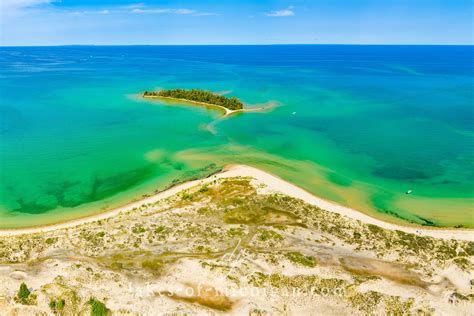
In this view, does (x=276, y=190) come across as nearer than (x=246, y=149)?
Yes

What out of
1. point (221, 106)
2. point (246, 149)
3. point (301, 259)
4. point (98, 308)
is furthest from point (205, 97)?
point (98, 308)

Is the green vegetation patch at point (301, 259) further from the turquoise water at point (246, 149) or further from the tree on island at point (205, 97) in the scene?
the tree on island at point (205, 97)

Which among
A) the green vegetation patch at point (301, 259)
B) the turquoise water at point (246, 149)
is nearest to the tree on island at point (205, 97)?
the turquoise water at point (246, 149)

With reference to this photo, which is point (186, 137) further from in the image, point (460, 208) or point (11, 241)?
point (460, 208)

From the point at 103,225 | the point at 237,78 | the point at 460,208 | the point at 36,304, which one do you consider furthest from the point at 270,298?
the point at 237,78

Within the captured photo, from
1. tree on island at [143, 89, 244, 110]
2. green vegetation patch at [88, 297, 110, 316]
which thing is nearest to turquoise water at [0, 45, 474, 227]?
tree on island at [143, 89, 244, 110]

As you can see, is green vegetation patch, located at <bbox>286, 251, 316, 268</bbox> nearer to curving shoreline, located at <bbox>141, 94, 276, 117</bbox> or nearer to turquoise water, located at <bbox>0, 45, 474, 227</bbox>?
turquoise water, located at <bbox>0, 45, 474, 227</bbox>

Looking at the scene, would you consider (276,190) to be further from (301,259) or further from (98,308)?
(98,308)
